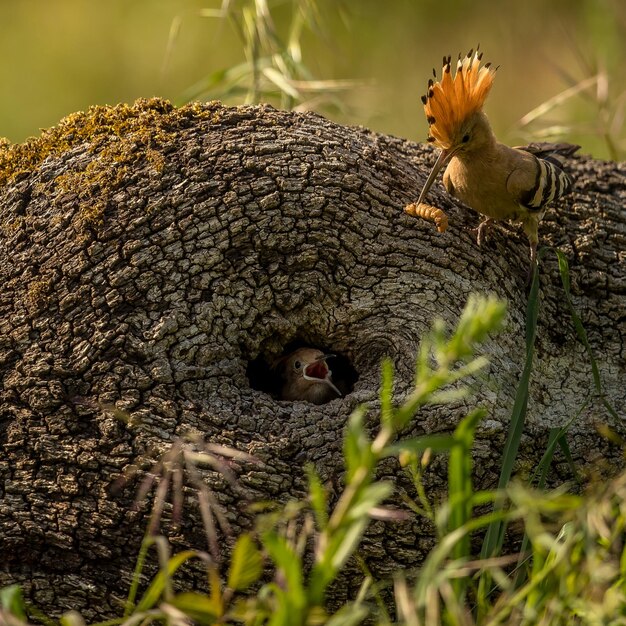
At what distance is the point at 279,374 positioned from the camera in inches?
177

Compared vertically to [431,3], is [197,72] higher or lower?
lower

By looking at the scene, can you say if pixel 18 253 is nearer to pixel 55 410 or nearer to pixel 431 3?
pixel 55 410

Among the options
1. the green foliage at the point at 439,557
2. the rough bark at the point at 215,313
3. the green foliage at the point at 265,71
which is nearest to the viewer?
the green foliage at the point at 439,557

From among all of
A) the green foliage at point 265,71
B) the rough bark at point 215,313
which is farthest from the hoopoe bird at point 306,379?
the green foliage at point 265,71

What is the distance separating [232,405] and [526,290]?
4.49ft

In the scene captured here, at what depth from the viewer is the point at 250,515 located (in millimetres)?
3420

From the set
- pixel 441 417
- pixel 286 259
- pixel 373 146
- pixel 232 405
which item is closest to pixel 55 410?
pixel 232 405

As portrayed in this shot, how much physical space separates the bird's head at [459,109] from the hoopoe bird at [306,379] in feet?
2.64

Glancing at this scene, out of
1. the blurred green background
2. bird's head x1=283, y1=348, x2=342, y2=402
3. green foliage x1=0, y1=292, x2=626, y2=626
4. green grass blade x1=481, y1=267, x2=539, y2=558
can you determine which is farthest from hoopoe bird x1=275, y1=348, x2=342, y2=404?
the blurred green background

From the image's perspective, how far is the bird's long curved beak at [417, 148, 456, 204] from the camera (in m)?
4.21

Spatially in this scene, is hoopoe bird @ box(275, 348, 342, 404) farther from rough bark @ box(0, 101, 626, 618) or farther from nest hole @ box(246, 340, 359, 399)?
rough bark @ box(0, 101, 626, 618)

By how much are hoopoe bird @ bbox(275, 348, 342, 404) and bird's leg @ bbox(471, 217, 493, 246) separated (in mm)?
786

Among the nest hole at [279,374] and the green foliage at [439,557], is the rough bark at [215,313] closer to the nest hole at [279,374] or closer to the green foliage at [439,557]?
the nest hole at [279,374]

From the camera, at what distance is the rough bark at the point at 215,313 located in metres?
3.48
